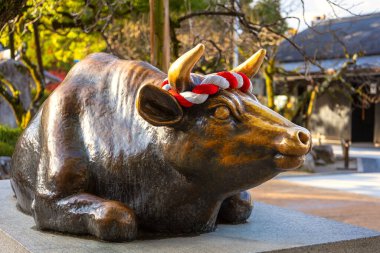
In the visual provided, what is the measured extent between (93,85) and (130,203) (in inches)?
26.6

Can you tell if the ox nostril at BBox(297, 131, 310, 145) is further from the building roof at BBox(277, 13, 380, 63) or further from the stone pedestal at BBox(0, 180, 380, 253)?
the building roof at BBox(277, 13, 380, 63)

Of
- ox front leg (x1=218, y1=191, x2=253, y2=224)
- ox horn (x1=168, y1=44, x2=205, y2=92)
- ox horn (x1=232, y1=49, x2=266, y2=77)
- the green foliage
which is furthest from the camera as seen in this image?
the green foliage

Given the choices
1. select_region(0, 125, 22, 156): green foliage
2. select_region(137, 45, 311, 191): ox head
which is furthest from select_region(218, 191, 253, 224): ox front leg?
select_region(0, 125, 22, 156): green foliage

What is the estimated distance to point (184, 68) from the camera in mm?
2615

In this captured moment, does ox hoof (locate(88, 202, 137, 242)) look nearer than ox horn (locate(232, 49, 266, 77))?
Yes

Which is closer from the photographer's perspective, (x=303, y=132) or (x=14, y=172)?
(x=303, y=132)

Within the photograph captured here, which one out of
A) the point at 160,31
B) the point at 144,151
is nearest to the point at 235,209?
the point at 144,151

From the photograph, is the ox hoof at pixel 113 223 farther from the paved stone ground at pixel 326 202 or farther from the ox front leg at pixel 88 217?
the paved stone ground at pixel 326 202

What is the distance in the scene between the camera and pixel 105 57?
330cm

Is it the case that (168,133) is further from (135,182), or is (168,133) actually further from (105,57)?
(105,57)

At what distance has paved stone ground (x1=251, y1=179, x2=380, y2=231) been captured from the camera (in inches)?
275

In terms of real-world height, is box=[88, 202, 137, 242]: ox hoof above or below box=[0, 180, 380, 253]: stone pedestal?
above

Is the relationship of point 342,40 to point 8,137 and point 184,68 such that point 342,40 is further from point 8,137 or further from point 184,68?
point 184,68

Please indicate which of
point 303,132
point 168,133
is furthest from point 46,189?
point 303,132
